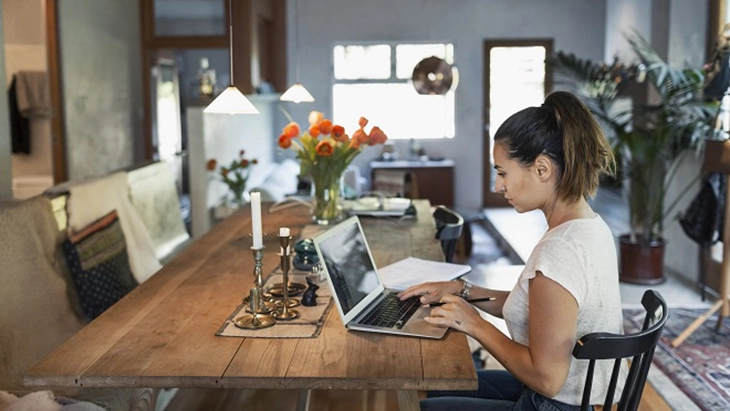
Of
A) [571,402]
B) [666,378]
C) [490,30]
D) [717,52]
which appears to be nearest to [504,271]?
[666,378]

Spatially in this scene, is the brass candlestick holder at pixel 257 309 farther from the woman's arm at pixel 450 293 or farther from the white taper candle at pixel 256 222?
the woman's arm at pixel 450 293

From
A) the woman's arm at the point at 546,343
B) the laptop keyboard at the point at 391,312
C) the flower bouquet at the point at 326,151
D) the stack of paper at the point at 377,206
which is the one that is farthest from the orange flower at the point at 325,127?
the woman's arm at the point at 546,343

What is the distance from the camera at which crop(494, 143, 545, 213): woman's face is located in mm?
1853

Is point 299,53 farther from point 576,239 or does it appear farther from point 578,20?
point 576,239

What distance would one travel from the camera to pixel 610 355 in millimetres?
1688

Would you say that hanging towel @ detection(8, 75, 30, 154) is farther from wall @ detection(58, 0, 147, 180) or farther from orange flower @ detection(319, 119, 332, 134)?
orange flower @ detection(319, 119, 332, 134)

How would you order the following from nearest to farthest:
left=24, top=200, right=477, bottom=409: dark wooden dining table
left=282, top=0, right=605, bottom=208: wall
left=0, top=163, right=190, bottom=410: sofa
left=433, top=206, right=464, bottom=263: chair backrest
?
left=24, top=200, right=477, bottom=409: dark wooden dining table < left=0, top=163, right=190, bottom=410: sofa < left=433, top=206, right=464, bottom=263: chair backrest < left=282, top=0, right=605, bottom=208: wall

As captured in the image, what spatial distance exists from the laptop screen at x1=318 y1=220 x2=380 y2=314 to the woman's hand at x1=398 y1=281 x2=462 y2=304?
0.11m

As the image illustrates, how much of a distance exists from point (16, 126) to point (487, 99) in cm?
546

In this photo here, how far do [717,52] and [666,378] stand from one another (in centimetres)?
194

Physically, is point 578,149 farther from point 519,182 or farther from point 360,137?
point 360,137

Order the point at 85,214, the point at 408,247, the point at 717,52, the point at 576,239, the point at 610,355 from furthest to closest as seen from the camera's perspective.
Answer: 1. the point at 717,52
2. the point at 85,214
3. the point at 408,247
4. the point at 576,239
5. the point at 610,355

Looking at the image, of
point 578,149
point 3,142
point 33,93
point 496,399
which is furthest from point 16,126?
point 578,149

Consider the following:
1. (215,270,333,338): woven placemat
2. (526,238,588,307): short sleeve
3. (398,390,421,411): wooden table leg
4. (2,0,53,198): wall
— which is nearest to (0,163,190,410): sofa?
(215,270,333,338): woven placemat
